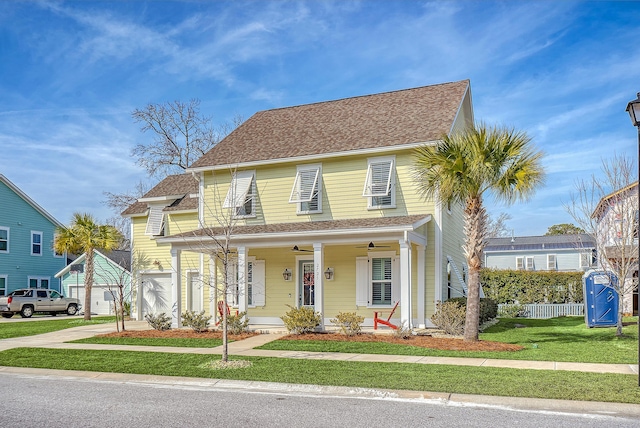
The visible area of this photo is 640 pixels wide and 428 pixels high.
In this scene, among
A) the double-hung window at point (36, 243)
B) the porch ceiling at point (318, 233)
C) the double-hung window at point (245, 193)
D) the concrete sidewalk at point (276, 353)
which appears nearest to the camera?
the concrete sidewalk at point (276, 353)

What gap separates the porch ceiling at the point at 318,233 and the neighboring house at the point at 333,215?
5cm

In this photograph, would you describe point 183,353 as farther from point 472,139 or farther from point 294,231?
point 472,139

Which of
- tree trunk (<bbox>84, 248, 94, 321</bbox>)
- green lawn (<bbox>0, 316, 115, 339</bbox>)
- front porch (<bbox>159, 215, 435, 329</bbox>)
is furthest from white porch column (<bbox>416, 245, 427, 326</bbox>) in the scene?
tree trunk (<bbox>84, 248, 94, 321</bbox>)

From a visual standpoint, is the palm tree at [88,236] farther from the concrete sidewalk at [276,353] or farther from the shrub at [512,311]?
the shrub at [512,311]

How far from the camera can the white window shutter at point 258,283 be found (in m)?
22.0

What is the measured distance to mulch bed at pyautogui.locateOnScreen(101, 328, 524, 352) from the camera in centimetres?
1439

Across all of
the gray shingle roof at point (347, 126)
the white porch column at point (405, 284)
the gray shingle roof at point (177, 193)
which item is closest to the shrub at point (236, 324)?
the white porch column at point (405, 284)

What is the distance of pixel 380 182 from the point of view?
1989cm

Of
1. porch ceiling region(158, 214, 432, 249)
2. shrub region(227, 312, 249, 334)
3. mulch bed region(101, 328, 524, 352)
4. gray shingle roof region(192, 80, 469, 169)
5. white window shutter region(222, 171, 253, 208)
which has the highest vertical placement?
gray shingle roof region(192, 80, 469, 169)

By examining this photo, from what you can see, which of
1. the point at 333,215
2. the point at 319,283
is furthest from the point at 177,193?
the point at 319,283

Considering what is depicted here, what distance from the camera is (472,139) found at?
15312mm

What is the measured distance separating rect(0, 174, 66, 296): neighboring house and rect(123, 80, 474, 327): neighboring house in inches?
692

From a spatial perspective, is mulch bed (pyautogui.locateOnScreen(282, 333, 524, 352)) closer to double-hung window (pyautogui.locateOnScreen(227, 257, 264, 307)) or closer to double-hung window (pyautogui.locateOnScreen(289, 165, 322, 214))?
double-hung window (pyautogui.locateOnScreen(227, 257, 264, 307))

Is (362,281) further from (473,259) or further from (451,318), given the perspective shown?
(473,259)
